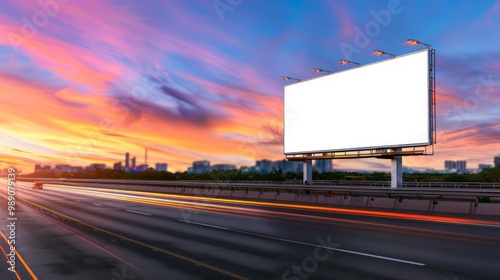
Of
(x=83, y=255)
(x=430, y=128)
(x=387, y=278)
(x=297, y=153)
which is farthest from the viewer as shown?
(x=297, y=153)

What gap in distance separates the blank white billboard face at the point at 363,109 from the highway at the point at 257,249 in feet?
48.9

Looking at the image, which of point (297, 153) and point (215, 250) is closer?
point (215, 250)

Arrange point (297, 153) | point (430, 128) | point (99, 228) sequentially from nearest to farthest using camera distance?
point (99, 228) → point (430, 128) → point (297, 153)

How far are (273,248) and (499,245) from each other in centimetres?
633

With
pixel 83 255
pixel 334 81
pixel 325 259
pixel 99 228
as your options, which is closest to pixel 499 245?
pixel 325 259

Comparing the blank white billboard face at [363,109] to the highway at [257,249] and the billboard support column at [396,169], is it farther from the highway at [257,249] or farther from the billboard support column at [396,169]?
the highway at [257,249]

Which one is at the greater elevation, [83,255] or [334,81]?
[334,81]

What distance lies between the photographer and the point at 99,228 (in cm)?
1645

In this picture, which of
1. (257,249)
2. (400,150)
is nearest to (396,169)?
(400,150)

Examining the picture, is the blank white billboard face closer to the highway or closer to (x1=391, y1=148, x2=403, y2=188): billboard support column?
(x1=391, y1=148, x2=403, y2=188): billboard support column

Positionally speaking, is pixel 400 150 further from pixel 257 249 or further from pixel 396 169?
pixel 257 249

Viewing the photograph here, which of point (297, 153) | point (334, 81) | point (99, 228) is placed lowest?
point (99, 228)

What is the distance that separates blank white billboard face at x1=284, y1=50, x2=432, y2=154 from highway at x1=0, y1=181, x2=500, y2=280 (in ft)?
48.9

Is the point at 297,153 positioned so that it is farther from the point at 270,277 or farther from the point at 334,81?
the point at 270,277
